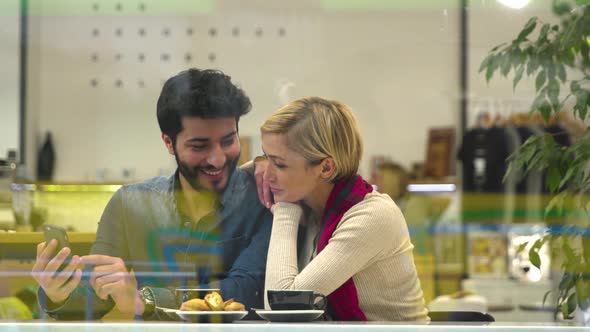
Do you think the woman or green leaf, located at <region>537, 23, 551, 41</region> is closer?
the woman

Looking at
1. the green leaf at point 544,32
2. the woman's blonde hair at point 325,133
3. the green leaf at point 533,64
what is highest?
the green leaf at point 544,32

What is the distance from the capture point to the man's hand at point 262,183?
7.43 ft

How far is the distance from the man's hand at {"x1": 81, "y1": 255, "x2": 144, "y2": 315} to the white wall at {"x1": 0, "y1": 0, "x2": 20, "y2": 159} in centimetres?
88

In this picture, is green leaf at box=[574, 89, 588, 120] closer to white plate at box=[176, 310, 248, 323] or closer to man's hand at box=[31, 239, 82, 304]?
white plate at box=[176, 310, 248, 323]

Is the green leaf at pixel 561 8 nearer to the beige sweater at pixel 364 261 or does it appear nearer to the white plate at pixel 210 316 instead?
the beige sweater at pixel 364 261

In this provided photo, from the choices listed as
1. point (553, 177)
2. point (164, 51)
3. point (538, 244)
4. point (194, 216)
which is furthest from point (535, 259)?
point (164, 51)

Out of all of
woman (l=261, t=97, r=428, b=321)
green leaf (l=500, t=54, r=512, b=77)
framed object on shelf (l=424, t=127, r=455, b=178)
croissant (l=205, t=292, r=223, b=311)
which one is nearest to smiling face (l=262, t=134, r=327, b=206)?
woman (l=261, t=97, r=428, b=321)

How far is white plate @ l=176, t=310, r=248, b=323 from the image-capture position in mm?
1714

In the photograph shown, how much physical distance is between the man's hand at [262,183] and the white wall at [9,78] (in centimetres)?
104

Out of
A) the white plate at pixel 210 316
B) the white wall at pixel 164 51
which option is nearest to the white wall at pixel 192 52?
the white wall at pixel 164 51

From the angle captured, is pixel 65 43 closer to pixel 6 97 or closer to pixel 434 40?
pixel 6 97

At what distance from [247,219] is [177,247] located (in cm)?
21

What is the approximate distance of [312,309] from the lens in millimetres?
1722

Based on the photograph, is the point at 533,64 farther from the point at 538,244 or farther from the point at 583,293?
the point at 583,293
